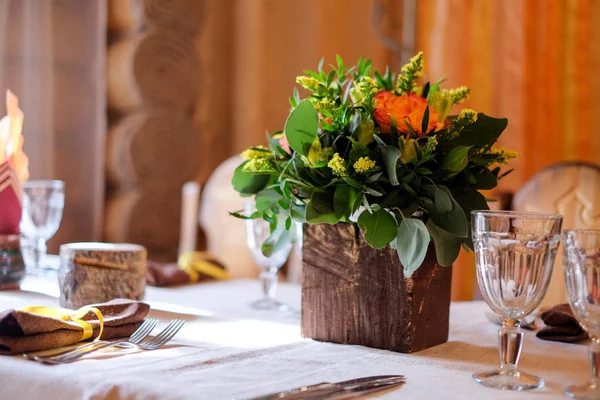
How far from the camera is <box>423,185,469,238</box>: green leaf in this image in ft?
2.80

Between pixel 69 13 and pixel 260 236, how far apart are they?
50.8 inches

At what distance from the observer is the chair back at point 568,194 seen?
1.53 meters

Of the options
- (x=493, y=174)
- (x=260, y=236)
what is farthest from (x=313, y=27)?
(x=493, y=174)

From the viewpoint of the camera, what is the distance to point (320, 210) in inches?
34.6

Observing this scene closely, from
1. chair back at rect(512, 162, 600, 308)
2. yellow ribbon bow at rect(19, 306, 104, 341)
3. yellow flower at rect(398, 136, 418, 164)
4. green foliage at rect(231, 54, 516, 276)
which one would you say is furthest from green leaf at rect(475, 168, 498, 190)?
chair back at rect(512, 162, 600, 308)

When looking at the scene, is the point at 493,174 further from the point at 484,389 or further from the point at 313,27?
the point at 313,27

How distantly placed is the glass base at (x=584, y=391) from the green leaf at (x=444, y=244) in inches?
8.2

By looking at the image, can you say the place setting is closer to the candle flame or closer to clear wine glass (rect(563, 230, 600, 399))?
clear wine glass (rect(563, 230, 600, 399))

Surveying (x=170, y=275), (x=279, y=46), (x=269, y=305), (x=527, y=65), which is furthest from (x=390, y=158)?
(x=527, y=65)

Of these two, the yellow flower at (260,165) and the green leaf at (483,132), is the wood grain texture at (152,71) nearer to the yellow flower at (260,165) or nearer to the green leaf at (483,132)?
the yellow flower at (260,165)

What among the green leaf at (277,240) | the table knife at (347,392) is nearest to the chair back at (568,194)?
the green leaf at (277,240)

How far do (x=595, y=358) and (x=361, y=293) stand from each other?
11.8 inches

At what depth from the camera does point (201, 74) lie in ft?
8.08

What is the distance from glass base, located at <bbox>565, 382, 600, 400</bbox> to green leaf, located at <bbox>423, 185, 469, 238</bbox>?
0.21 m
